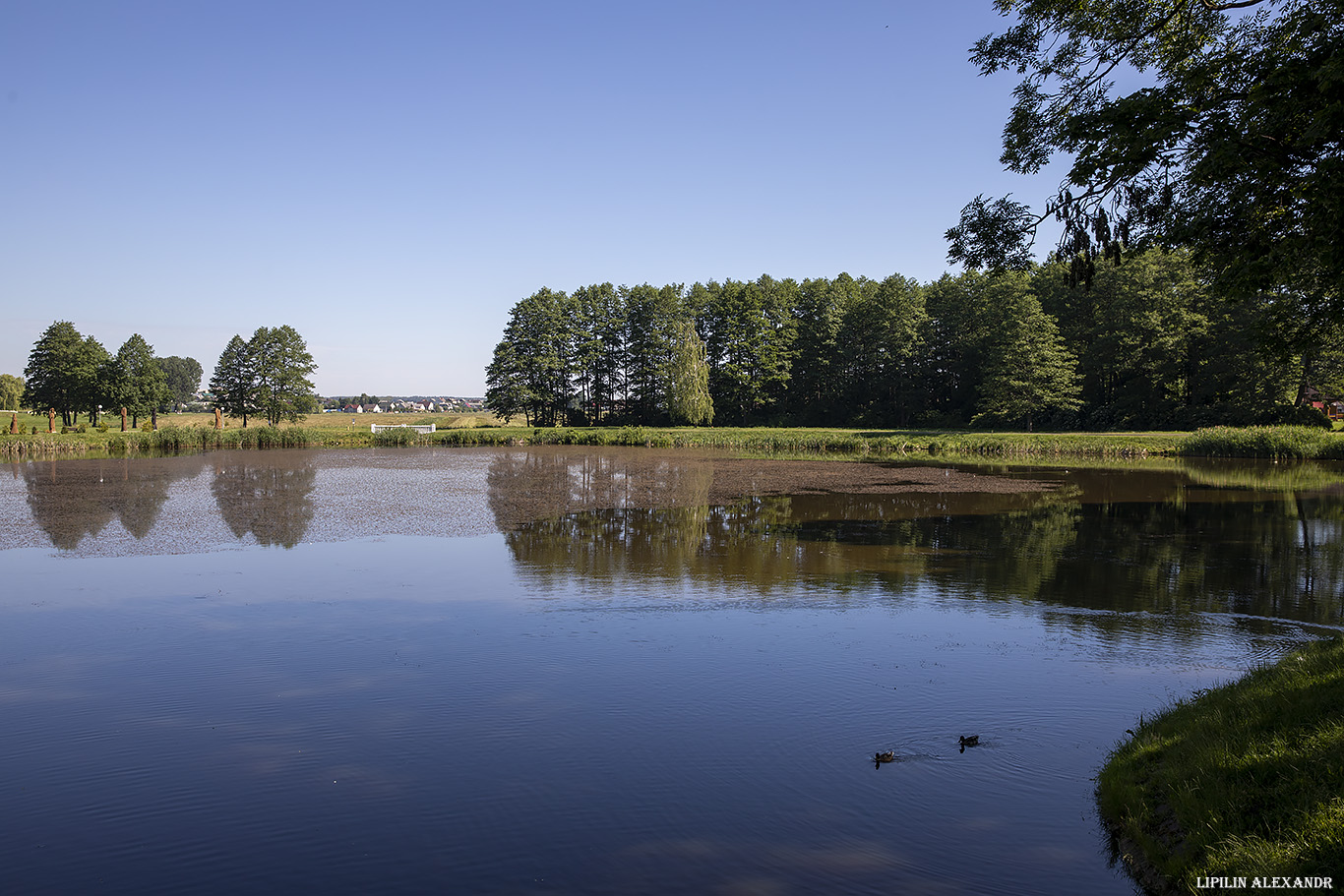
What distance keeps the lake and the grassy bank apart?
347mm

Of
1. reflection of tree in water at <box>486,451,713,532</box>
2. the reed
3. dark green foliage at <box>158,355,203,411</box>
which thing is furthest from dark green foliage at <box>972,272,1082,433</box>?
dark green foliage at <box>158,355,203,411</box>

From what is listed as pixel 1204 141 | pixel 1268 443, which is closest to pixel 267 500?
pixel 1204 141

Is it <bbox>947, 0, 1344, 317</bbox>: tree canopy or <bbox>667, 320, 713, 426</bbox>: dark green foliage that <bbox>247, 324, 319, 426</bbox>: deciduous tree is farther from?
<bbox>947, 0, 1344, 317</bbox>: tree canopy

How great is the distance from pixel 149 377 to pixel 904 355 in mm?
63430

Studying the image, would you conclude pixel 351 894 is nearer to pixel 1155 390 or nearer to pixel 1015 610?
pixel 1015 610

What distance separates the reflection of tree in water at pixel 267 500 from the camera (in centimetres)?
1881

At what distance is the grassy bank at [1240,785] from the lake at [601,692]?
347 millimetres

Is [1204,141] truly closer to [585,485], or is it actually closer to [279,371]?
[585,485]

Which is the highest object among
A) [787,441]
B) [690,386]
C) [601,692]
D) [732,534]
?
[690,386]

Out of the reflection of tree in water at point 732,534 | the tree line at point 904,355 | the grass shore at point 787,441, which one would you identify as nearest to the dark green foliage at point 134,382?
the grass shore at point 787,441

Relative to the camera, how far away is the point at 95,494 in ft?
83.5

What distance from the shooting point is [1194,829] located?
4.76 metres

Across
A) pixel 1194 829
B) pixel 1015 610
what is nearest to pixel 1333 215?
pixel 1194 829

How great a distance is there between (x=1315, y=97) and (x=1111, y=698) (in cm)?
587
